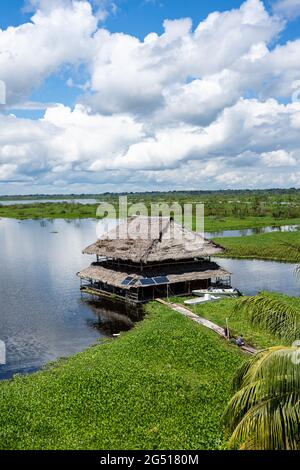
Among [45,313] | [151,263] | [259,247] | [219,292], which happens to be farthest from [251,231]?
[45,313]

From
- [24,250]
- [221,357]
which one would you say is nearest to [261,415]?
[221,357]

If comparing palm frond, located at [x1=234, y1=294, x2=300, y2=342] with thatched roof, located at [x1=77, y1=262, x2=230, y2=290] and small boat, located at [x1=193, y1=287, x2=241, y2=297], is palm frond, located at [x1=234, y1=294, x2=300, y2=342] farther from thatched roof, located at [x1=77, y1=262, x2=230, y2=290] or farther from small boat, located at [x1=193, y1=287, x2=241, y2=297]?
small boat, located at [x1=193, y1=287, x2=241, y2=297]

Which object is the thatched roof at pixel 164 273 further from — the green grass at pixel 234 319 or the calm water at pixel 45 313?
the green grass at pixel 234 319

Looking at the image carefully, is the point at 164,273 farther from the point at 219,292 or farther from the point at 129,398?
the point at 129,398

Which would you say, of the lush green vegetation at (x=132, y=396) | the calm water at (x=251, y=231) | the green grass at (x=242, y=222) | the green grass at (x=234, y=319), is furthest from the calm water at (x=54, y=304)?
the green grass at (x=242, y=222)
